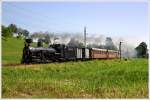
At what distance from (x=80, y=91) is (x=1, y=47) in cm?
276

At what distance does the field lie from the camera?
436 inches

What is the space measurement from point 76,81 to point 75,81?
3 cm

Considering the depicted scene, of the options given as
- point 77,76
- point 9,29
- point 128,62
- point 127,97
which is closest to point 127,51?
point 128,62

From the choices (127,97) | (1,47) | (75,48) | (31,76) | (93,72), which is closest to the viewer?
(127,97)

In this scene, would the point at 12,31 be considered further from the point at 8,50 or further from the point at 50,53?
the point at 50,53

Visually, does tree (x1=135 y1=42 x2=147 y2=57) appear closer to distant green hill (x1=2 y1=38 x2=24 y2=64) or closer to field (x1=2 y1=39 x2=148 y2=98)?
field (x1=2 y1=39 x2=148 y2=98)

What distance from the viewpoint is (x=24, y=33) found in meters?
13.5

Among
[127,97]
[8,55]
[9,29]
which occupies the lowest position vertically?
[127,97]

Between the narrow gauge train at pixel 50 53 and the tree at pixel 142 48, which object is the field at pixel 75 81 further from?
the narrow gauge train at pixel 50 53

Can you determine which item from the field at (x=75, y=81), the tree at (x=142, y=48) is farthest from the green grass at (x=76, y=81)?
the tree at (x=142, y=48)

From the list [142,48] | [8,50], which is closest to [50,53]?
[8,50]

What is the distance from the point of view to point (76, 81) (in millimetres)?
12258

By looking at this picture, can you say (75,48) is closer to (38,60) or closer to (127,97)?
(38,60)

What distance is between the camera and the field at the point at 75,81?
11.1 m
